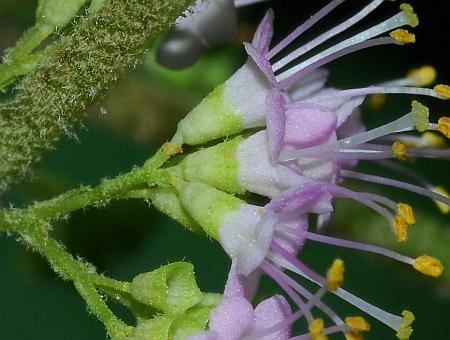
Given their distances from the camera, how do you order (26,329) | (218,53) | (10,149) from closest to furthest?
(10,149) < (218,53) < (26,329)

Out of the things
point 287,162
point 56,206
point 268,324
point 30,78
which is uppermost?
point 30,78

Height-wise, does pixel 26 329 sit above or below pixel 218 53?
below

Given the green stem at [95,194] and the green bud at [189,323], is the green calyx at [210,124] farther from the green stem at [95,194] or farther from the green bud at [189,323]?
the green bud at [189,323]

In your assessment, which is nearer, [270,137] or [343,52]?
[270,137]

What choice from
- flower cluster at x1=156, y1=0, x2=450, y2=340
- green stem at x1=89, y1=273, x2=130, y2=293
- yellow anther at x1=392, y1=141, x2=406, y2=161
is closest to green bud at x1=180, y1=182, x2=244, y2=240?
flower cluster at x1=156, y1=0, x2=450, y2=340

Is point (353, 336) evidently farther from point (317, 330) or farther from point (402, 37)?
point (402, 37)

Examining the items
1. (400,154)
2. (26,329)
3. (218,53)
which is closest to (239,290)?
(400,154)

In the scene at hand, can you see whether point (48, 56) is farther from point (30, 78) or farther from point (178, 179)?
point (178, 179)

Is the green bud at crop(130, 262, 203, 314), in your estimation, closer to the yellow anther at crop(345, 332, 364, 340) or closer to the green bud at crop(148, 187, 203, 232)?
the green bud at crop(148, 187, 203, 232)
